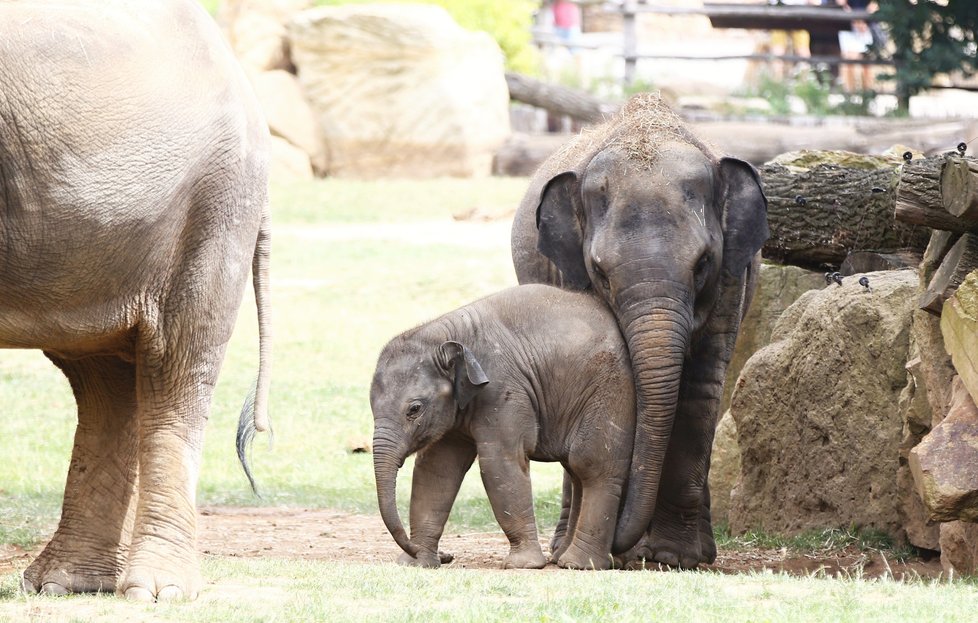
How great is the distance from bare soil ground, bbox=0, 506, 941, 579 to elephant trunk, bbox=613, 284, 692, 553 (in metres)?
0.50

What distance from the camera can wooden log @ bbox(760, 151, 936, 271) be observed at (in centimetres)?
968

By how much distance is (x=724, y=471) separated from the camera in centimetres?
988

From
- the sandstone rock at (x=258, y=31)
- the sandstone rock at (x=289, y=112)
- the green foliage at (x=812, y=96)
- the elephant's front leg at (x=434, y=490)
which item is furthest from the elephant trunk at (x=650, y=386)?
the sandstone rock at (x=258, y=31)

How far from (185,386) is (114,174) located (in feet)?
3.28

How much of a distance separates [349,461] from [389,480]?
4710 mm

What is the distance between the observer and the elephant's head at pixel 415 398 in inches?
298

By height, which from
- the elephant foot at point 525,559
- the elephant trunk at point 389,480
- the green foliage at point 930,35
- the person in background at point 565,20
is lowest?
the person in background at point 565,20

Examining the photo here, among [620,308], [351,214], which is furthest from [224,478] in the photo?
[351,214]

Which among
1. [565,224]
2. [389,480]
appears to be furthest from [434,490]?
[565,224]

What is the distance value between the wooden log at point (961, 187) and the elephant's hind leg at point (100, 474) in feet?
11.5

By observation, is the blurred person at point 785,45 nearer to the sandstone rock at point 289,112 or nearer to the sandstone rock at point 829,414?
the sandstone rock at point 289,112

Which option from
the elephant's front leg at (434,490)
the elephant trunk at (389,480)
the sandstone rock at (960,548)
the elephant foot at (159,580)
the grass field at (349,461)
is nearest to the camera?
the grass field at (349,461)

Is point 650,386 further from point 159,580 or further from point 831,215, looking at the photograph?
point 831,215

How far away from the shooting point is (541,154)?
2711 cm
